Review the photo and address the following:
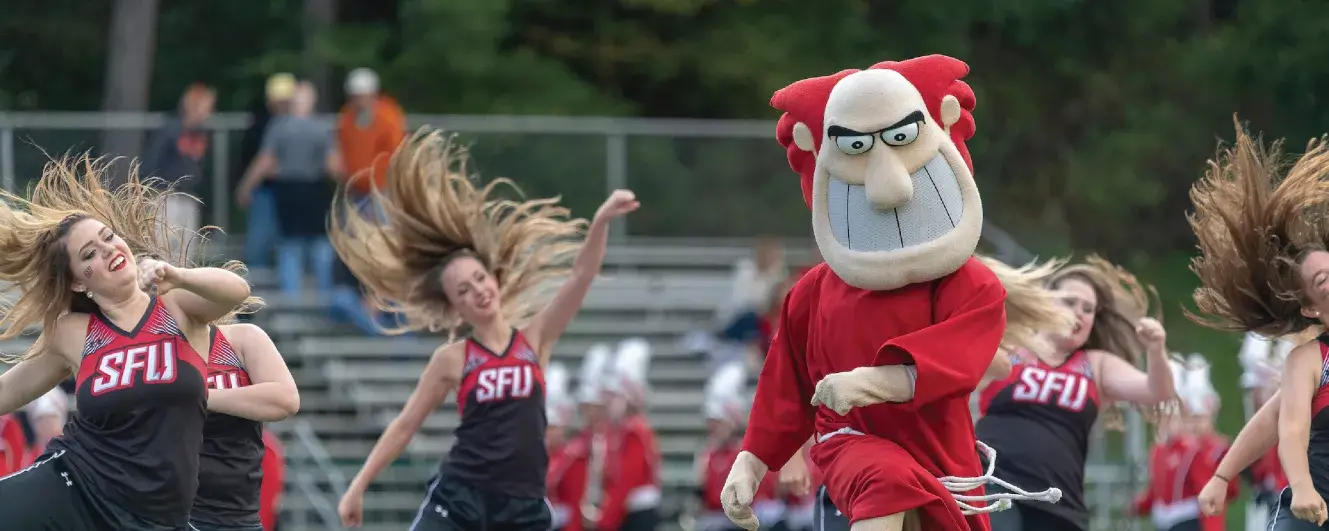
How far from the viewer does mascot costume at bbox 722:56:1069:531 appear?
5922 millimetres

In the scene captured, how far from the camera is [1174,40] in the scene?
74.4 feet

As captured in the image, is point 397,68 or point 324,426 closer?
point 324,426

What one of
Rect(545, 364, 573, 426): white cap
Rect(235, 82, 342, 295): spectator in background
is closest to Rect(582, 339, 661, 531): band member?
Rect(545, 364, 573, 426): white cap

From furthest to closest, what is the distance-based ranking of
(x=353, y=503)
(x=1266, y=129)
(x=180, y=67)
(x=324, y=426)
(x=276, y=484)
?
1. (x=180, y=67)
2. (x=1266, y=129)
3. (x=324, y=426)
4. (x=276, y=484)
5. (x=353, y=503)

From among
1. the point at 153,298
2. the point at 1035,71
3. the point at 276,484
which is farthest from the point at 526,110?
the point at 153,298

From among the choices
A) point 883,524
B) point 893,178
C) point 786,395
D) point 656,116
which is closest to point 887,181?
point 893,178

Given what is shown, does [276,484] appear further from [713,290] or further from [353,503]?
[713,290]

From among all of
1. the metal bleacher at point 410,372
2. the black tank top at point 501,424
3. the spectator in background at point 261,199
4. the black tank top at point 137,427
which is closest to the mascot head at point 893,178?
the black tank top at point 137,427

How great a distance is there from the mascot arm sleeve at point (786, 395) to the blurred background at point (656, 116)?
8.93 metres

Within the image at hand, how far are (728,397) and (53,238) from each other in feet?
26.9

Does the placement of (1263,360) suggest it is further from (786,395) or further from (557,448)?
(557,448)

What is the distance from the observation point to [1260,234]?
288 inches

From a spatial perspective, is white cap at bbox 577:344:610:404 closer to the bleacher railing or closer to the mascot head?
the bleacher railing

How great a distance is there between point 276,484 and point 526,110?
35.7 ft
